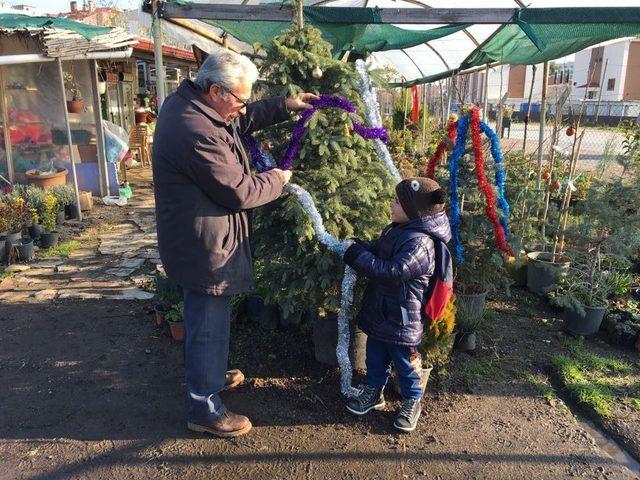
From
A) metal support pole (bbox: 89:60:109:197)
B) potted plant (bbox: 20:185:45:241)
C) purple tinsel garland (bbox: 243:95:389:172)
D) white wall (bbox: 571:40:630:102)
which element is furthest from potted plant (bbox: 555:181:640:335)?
white wall (bbox: 571:40:630:102)

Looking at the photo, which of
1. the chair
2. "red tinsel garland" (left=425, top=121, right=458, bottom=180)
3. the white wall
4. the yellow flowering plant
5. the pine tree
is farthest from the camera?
the white wall

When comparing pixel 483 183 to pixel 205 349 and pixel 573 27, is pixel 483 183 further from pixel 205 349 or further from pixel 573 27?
pixel 205 349

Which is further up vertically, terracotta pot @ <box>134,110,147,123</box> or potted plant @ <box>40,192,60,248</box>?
terracotta pot @ <box>134,110,147,123</box>

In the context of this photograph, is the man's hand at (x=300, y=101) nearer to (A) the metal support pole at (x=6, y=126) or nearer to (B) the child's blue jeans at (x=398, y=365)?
(B) the child's blue jeans at (x=398, y=365)

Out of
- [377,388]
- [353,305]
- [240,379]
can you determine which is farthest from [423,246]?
[240,379]

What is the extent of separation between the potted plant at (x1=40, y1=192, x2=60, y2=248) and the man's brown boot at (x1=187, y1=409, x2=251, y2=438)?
492 centimetres

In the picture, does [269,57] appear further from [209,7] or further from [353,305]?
[353,305]

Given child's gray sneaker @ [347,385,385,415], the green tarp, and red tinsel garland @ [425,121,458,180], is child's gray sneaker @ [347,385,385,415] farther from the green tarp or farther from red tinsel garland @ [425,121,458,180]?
the green tarp

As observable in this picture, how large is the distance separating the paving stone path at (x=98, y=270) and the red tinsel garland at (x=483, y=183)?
11.6 feet

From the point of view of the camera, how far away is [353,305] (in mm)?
3510

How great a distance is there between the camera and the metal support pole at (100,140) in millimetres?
9227

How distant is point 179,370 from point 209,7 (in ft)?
9.81

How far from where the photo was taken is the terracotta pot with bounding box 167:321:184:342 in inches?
169

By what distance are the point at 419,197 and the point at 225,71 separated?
1.29 metres
